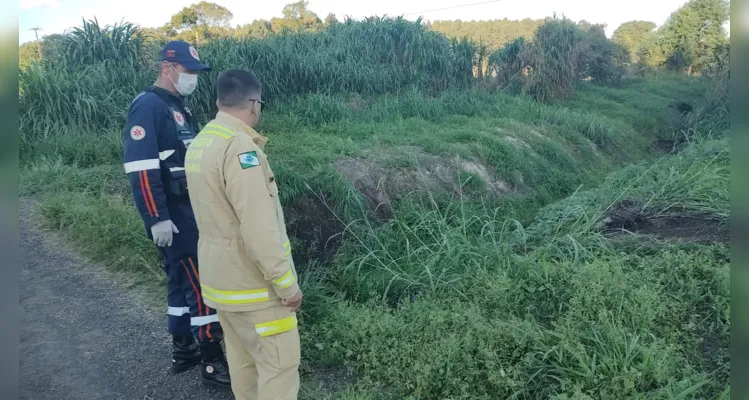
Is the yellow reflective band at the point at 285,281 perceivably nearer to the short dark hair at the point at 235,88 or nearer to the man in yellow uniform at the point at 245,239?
the man in yellow uniform at the point at 245,239

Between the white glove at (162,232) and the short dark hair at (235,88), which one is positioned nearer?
the short dark hair at (235,88)

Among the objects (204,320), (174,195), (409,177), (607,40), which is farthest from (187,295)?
(607,40)

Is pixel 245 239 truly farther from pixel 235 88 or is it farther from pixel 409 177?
pixel 409 177

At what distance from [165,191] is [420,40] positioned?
491 inches

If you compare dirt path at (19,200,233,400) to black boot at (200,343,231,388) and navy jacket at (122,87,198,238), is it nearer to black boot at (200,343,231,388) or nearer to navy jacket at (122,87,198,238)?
black boot at (200,343,231,388)

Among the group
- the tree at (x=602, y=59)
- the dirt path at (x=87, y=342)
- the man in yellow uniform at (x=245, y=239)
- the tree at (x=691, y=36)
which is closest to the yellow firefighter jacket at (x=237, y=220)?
the man in yellow uniform at (x=245, y=239)

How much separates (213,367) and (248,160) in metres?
1.58

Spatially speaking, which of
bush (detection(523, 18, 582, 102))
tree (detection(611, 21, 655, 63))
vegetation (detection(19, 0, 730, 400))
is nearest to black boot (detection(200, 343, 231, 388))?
vegetation (detection(19, 0, 730, 400))

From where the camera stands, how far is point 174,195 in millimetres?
3137

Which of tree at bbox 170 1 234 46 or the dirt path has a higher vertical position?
tree at bbox 170 1 234 46

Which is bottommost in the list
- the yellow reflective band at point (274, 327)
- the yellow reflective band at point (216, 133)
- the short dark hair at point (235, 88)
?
the yellow reflective band at point (274, 327)

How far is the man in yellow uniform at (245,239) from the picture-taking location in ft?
7.34

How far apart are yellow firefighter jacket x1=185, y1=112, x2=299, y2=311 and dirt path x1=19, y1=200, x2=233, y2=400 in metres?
1.13

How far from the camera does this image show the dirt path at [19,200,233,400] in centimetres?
318
